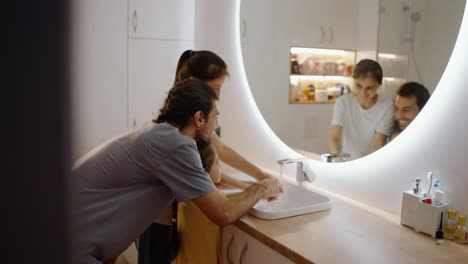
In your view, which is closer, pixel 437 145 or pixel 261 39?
pixel 437 145

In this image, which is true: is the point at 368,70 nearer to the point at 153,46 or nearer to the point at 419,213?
the point at 419,213

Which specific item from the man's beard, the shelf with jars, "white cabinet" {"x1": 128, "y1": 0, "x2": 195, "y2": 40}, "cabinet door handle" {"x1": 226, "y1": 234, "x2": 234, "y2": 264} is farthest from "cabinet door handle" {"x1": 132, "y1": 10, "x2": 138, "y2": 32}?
"cabinet door handle" {"x1": 226, "y1": 234, "x2": 234, "y2": 264}

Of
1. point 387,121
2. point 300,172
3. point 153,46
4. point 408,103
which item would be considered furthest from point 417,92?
point 153,46

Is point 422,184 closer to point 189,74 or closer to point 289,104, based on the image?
point 289,104

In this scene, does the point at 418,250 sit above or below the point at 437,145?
below

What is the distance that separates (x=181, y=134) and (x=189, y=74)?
1.91 ft

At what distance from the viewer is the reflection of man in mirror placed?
59.1 inches

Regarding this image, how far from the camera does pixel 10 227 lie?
0.21 m

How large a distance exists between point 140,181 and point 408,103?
986mm

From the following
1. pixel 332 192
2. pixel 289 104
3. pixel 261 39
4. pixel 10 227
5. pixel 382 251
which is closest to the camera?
pixel 10 227

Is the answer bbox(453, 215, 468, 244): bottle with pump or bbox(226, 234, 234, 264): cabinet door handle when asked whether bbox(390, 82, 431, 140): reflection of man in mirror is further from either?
bbox(226, 234, 234, 264): cabinet door handle

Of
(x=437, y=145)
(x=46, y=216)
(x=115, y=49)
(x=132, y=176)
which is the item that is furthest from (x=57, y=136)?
(x=115, y=49)

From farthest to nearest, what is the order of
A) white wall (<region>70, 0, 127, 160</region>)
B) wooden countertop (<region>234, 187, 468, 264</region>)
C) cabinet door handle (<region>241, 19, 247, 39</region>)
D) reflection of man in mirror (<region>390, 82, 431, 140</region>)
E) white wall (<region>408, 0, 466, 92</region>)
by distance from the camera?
1. white wall (<region>70, 0, 127, 160</region>)
2. cabinet door handle (<region>241, 19, 247, 39</region>)
3. reflection of man in mirror (<region>390, 82, 431, 140</region>)
4. white wall (<region>408, 0, 466, 92</region>)
5. wooden countertop (<region>234, 187, 468, 264</region>)

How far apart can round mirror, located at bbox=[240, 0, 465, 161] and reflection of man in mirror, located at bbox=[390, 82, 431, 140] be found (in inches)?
1.0
